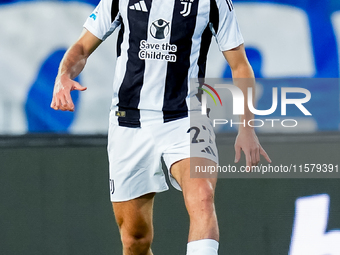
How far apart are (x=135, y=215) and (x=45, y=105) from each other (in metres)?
1.01

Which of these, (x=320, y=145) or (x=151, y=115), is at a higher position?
(x=151, y=115)

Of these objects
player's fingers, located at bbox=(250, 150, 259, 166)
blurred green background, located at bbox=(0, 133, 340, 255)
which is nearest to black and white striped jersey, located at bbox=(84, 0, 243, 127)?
player's fingers, located at bbox=(250, 150, 259, 166)

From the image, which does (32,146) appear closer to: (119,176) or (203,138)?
(119,176)

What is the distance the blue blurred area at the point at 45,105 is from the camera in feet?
10.4

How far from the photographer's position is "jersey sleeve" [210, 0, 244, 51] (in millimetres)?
2424

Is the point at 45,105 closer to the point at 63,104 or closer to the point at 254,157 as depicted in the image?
the point at 63,104

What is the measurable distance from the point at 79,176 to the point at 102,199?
205mm

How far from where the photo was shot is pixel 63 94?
7.43 feet

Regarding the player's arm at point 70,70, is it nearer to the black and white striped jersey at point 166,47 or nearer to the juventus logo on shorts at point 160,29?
the black and white striped jersey at point 166,47

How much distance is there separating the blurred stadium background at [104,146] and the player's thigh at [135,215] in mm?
616

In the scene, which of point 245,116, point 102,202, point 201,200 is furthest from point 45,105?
point 201,200

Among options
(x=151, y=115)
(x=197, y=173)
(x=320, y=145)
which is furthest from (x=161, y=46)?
(x=320, y=145)

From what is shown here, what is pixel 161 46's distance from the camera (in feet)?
7.90

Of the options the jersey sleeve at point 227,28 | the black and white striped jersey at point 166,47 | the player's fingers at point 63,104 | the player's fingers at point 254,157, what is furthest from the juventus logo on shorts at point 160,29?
the player's fingers at point 254,157
